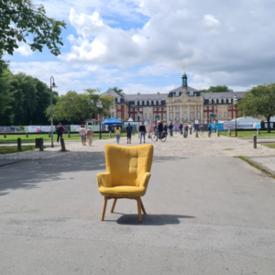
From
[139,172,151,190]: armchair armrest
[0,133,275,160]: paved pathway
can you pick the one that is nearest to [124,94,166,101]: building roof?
[0,133,275,160]: paved pathway

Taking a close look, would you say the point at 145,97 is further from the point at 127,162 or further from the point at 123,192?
the point at 123,192

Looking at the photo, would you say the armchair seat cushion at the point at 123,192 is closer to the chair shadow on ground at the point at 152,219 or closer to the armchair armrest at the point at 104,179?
the armchair armrest at the point at 104,179

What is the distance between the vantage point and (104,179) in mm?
5211

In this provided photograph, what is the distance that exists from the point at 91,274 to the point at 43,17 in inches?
643

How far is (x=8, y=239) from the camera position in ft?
13.7

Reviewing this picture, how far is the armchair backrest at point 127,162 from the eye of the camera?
542 centimetres

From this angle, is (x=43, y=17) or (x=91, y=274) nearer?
(x=91, y=274)

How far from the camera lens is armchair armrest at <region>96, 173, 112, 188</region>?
509 cm

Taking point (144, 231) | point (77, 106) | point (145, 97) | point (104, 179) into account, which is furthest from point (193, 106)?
point (144, 231)

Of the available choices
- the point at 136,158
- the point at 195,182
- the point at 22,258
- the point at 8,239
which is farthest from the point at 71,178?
the point at 22,258

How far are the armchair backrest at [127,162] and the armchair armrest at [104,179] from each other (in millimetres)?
97

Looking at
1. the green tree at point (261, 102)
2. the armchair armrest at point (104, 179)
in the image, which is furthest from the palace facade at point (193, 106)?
the armchair armrest at point (104, 179)

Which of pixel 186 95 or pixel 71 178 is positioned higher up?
pixel 186 95

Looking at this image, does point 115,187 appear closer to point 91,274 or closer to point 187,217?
point 187,217
